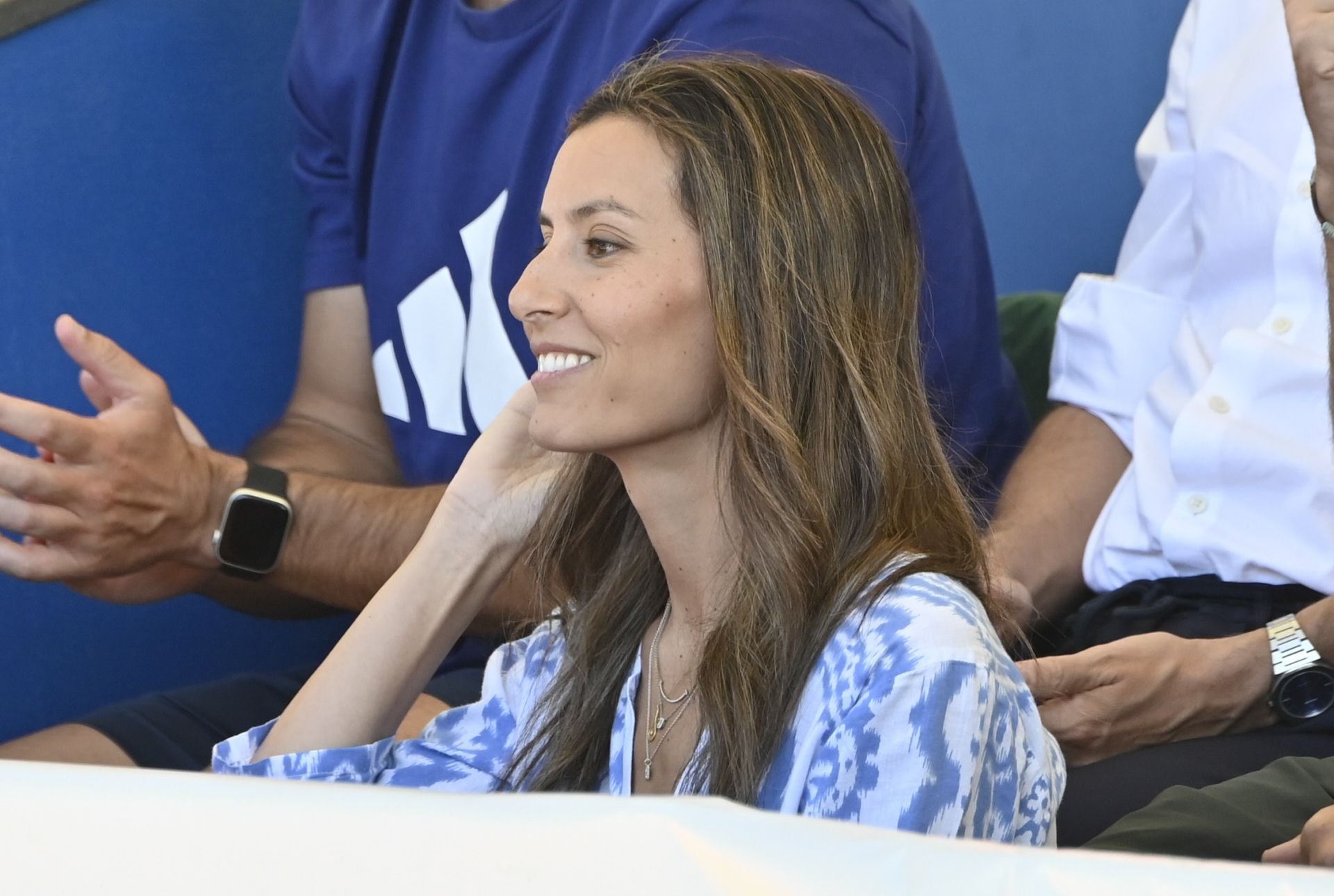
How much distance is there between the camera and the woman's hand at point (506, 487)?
1.13 metres

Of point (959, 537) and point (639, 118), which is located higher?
point (639, 118)

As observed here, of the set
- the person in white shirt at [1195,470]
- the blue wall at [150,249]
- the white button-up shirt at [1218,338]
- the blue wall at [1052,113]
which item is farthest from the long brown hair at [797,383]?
the blue wall at [1052,113]

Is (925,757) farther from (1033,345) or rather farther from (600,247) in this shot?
(1033,345)

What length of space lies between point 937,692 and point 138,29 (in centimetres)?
116

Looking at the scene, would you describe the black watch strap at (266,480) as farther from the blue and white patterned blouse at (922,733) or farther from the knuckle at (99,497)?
the blue and white patterned blouse at (922,733)

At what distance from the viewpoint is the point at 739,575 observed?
0.95 m

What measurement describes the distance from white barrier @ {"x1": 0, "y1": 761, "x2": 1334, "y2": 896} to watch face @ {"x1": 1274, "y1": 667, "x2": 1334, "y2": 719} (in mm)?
897

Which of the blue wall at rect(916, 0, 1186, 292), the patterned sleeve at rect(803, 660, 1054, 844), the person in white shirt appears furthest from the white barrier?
the blue wall at rect(916, 0, 1186, 292)

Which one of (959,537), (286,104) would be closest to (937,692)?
(959,537)

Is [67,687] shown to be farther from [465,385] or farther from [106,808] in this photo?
[106,808]

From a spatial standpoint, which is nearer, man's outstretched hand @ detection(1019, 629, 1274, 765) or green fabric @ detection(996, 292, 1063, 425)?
man's outstretched hand @ detection(1019, 629, 1274, 765)

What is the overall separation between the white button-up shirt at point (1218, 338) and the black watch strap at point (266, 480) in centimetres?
79

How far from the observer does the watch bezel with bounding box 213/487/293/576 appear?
1.43 m

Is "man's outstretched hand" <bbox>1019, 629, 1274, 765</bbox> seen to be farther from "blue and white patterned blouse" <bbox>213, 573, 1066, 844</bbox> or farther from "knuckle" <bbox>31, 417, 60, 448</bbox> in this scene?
"knuckle" <bbox>31, 417, 60, 448</bbox>
